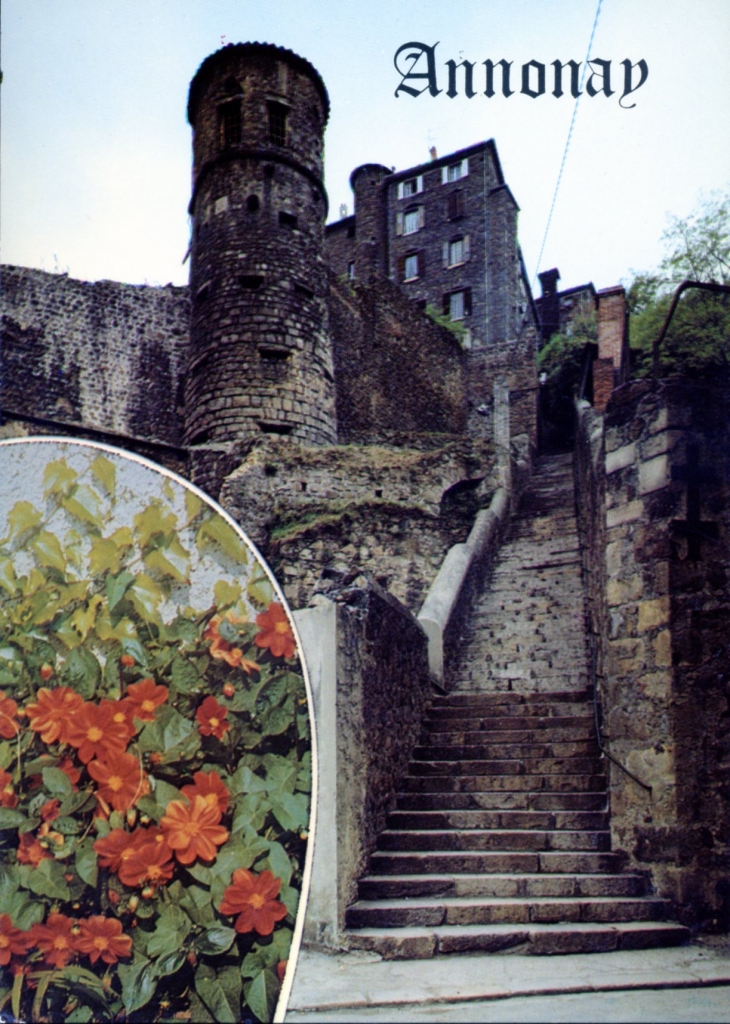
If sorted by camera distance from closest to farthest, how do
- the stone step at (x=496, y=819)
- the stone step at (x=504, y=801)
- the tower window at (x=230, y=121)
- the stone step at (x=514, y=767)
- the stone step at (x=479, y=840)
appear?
the stone step at (x=479, y=840) < the stone step at (x=496, y=819) < the stone step at (x=504, y=801) < the stone step at (x=514, y=767) < the tower window at (x=230, y=121)

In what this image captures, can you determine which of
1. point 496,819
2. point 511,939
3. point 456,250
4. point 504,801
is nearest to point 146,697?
point 511,939

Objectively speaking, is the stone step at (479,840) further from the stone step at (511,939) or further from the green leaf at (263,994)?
the green leaf at (263,994)

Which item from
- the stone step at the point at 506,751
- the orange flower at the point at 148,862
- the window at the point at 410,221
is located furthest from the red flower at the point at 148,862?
the window at the point at 410,221

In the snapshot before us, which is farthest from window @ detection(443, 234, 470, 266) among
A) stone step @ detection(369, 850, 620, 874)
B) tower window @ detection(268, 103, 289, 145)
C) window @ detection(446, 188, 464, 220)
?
stone step @ detection(369, 850, 620, 874)

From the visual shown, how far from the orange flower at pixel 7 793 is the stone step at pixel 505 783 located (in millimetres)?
3778

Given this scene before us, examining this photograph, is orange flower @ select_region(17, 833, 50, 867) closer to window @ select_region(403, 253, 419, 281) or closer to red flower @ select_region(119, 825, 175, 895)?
red flower @ select_region(119, 825, 175, 895)

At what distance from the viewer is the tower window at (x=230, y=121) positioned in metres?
8.73

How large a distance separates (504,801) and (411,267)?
21.9 metres

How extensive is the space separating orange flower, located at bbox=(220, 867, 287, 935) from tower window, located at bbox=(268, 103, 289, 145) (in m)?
8.14

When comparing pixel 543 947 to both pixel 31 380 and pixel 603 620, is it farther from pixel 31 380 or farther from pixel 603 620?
pixel 31 380

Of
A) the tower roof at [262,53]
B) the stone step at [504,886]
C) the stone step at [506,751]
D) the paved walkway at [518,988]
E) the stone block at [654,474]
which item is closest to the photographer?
the paved walkway at [518,988]

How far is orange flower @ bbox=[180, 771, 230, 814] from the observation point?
2.26m

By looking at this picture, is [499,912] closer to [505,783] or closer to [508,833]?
[508,833]

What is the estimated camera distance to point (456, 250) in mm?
23484
